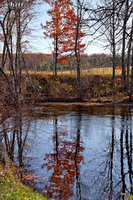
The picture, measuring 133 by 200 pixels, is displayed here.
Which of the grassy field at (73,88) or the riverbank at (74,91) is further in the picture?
the grassy field at (73,88)

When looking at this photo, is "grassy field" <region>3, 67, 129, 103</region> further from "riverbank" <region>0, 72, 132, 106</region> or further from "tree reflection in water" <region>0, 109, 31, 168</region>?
"tree reflection in water" <region>0, 109, 31, 168</region>

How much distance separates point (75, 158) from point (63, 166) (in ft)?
2.80

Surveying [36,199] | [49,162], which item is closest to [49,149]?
[49,162]

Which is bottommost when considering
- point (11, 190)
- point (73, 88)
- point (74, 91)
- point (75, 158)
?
point (75, 158)

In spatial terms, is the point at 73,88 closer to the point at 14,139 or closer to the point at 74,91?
the point at 74,91

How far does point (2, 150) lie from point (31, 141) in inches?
91.6

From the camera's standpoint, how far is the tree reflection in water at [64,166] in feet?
18.5

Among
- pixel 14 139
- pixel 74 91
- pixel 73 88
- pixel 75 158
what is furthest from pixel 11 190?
pixel 73 88

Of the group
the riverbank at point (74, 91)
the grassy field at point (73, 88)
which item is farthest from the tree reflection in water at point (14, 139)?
the grassy field at point (73, 88)

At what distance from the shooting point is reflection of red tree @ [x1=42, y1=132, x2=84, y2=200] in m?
5.65

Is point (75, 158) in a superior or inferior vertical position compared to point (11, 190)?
inferior

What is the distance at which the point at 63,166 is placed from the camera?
7191 mm

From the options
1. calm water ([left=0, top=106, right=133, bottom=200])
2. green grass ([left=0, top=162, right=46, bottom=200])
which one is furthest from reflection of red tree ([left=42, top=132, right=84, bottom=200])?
green grass ([left=0, top=162, right=46, bottom=200])

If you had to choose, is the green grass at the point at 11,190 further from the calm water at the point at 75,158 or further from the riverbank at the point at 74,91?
the riverbank at the point at 74,91
